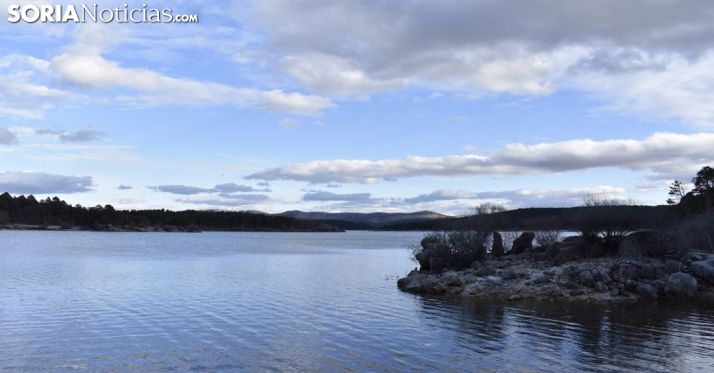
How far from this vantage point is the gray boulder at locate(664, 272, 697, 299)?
34.2 meters

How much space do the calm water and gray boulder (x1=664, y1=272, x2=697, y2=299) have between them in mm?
4197

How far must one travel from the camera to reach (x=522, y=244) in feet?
173

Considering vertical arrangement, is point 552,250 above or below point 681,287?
above

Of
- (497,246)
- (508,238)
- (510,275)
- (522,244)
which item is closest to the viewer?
(510,275)

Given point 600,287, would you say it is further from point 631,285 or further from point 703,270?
point 703,270

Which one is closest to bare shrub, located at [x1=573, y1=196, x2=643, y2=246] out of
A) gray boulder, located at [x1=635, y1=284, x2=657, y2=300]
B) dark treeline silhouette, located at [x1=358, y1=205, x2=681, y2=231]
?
dark treeline silhouette, located at [x1=358, y1=205, x2=681, y2=231]

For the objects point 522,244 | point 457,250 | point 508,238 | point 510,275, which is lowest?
point 510,275

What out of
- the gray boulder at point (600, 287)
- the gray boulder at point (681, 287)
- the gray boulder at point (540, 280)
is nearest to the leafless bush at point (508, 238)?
the gray boulder at point (540, 280)

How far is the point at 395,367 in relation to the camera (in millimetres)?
17719

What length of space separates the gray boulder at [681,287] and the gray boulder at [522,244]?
17747mm

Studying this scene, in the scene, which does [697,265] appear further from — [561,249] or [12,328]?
[12,328]

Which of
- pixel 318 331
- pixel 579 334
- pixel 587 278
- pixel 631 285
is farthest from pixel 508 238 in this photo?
pixel 318 331

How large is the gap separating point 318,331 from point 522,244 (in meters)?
33.6

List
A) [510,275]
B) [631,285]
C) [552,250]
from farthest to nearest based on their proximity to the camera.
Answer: [552,250] → [510,275] → [631,285]
